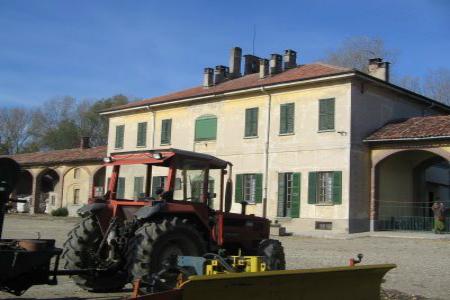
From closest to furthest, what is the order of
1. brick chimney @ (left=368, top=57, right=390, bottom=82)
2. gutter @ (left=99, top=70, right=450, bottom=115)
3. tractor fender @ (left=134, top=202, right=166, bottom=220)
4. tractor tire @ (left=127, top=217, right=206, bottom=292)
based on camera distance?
tractor tire @ (left=127, top=217, right=206, bottom=292) < tractor fender @ (left=134, top=202, right=166, bottom=220) < gutter @ (left=99, top=70, right=450, bottom=115) < brick chimney @ (left=368, top=57, right=390, bottom=82)

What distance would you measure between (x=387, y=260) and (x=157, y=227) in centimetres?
912

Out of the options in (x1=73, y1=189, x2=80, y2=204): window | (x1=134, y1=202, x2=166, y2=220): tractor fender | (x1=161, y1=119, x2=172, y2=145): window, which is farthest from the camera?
(x1=73, y1=189, x2=80, y2=204): window

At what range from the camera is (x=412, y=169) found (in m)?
27.2

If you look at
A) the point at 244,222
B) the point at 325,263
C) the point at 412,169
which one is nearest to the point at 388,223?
the point at 412,169

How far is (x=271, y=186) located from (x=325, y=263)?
12.8m

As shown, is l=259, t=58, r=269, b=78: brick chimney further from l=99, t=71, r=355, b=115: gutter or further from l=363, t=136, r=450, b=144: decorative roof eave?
l=363, t=136, r=450, b=144: decorative roof eave

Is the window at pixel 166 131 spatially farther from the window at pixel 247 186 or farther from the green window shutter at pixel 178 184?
the green window shutter at pixel 178 184

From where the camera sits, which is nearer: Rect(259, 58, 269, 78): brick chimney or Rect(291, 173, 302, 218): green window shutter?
Rect(291, 173, 302, 218): green window shutter

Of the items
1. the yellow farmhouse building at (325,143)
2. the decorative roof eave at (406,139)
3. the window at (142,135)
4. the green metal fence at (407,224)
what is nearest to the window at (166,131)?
the yellow farmhouse building at (325,143)

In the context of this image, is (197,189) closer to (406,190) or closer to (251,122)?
(251,122)

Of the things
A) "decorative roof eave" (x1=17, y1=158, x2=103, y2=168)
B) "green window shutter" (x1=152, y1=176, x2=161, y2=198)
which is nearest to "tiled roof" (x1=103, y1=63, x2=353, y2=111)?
"decorative roof eave" (x1=17, y1=158, x2=103, y2=168)

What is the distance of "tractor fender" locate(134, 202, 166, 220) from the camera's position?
25.3 ft

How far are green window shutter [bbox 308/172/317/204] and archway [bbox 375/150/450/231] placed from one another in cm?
251

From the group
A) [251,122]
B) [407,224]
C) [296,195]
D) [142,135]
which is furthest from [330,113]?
[142,135]
